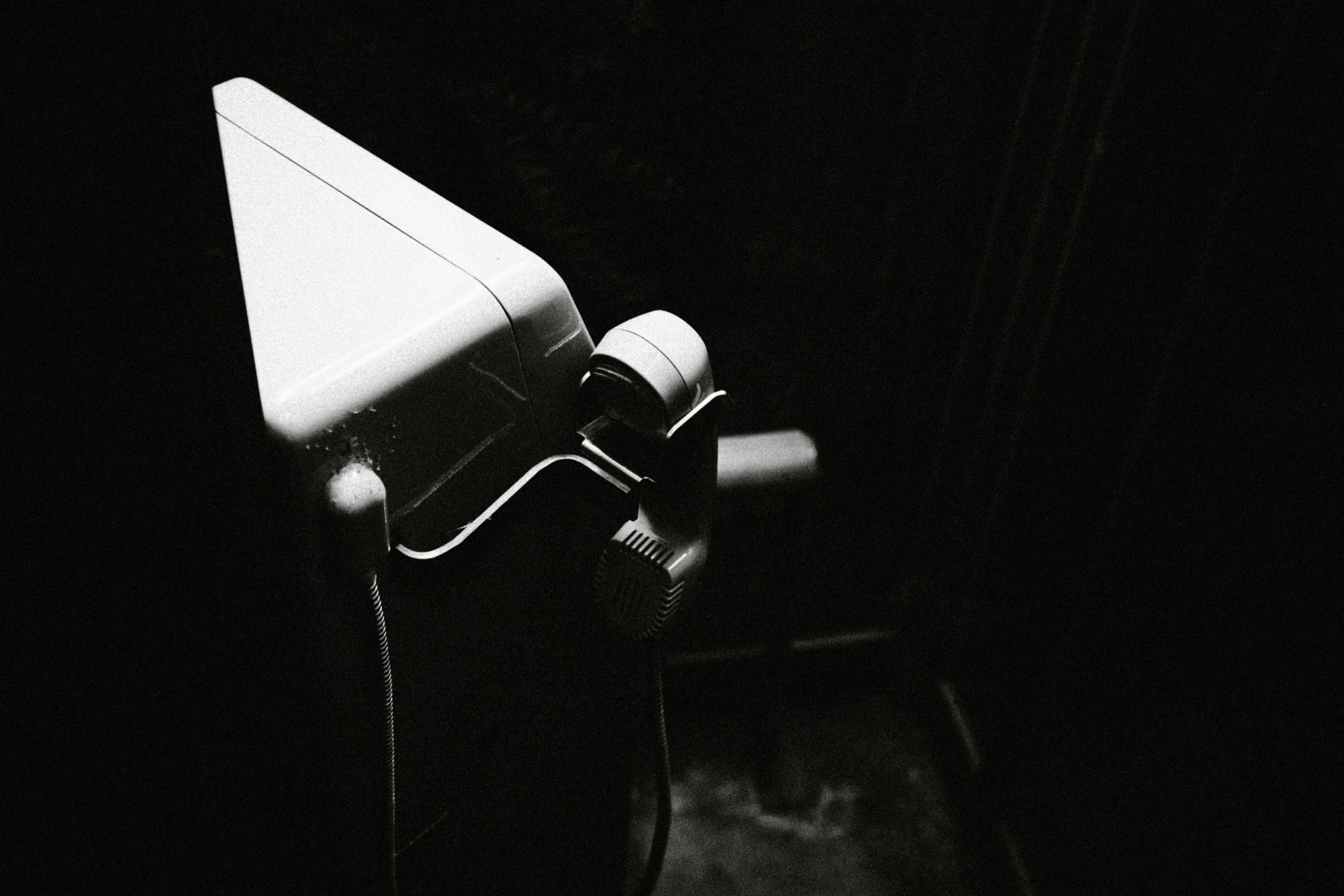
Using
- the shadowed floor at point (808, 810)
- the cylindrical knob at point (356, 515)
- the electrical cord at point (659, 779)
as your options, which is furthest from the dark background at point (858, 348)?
the electrical cord at point (659, 779)

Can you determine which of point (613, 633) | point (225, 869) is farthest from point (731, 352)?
point (225, 869)

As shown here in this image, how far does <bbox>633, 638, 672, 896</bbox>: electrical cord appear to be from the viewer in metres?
1.07

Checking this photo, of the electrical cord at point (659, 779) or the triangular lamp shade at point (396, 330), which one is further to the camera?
the electrical cord at point (659, 779)

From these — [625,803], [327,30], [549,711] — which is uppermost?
[327,30]

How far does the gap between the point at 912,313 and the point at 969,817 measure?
2.72 ft

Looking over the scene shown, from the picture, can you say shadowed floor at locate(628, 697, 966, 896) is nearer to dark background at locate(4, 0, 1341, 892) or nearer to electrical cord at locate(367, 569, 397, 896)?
dark background at locate(4, 0, 1341, 892)

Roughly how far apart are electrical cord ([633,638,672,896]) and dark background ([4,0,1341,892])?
421 mm

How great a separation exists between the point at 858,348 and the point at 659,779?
0.70m

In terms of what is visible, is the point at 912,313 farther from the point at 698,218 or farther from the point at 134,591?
the point at 134,591

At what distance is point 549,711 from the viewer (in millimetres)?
1046

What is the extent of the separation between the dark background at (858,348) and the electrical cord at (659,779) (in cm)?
42

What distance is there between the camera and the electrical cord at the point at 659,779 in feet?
3.50

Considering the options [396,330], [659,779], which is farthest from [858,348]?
[396,330]

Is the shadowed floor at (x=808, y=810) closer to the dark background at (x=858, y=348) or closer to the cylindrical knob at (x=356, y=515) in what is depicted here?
the dark background at (x=858, y=348)
